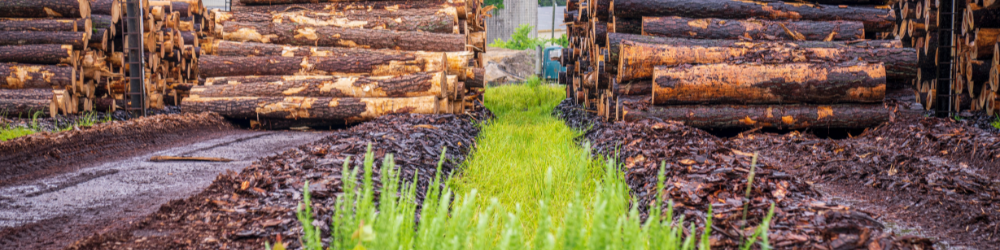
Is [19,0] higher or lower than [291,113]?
higher

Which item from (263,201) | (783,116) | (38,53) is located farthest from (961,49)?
(38,53)

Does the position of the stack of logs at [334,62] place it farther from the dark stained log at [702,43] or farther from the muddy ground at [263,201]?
the muddy ground at [263,201]

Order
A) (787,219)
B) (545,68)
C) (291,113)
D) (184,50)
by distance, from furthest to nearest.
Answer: (545,68)
(184,50)
(291,113)
(787,219)

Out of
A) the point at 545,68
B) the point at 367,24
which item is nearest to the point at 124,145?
the point at 367,24

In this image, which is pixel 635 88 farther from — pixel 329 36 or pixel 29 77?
pixel 29 77

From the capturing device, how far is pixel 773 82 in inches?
244

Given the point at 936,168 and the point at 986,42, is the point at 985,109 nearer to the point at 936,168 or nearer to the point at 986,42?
the point at 986,42

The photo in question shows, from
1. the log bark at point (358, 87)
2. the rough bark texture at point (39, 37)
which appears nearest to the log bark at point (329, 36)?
the log bark at point (358, 87)

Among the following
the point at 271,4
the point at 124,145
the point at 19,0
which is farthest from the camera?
the point at 271,4

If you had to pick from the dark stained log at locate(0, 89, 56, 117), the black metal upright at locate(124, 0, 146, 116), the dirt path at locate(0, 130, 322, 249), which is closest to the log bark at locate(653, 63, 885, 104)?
the dirt path at locate(0, 130, 322, 249)

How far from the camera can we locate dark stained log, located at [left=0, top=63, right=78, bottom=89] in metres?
8.67

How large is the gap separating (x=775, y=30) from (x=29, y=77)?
10254 millimetres

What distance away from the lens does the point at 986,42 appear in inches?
311

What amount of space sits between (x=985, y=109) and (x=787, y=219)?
7.88 metres
